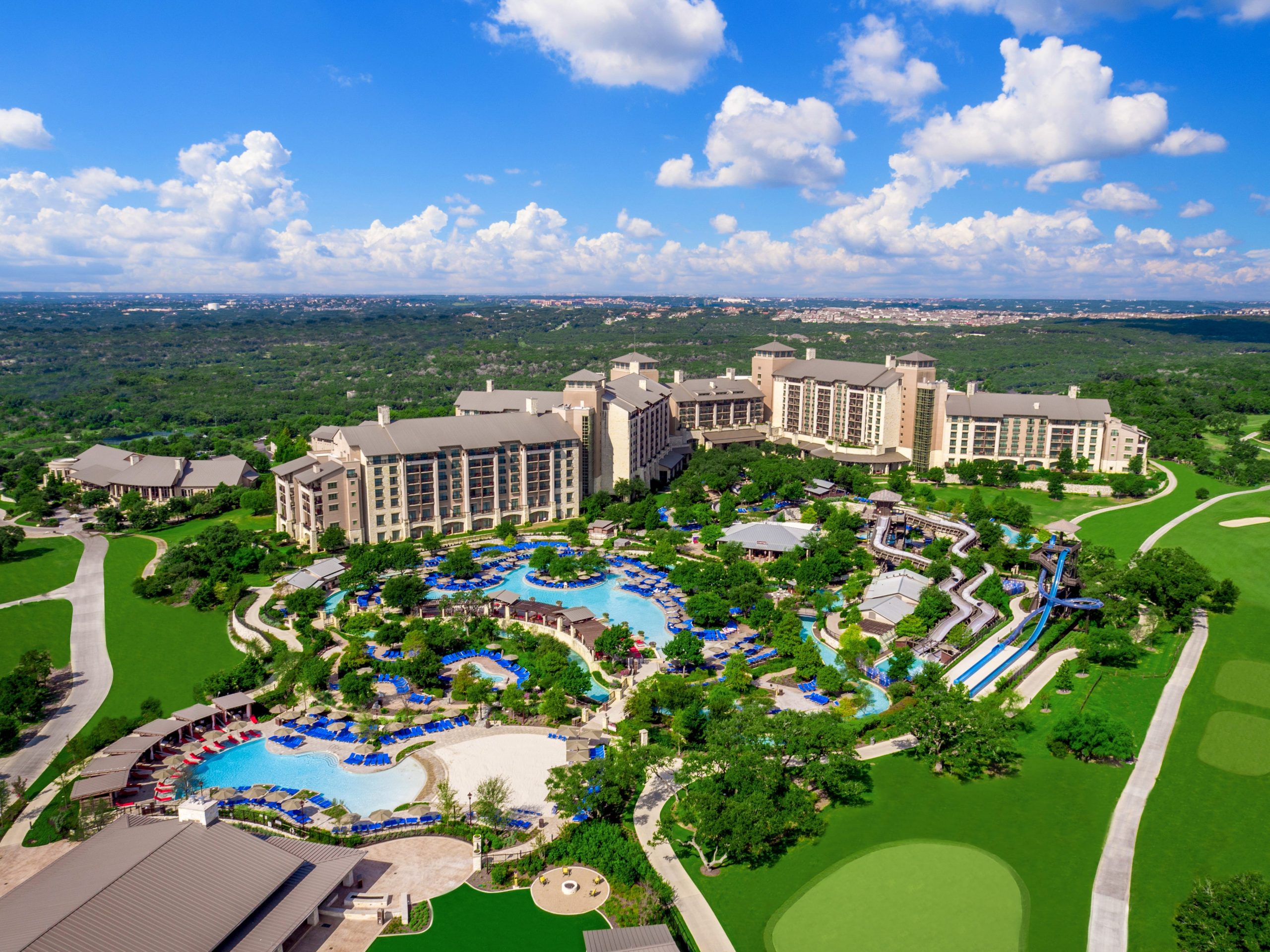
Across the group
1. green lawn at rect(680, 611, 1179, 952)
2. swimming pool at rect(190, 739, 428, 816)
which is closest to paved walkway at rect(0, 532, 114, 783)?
swimming pool at rect(190, 739, 428, 816)

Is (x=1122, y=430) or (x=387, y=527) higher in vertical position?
(x=1122, y=430)

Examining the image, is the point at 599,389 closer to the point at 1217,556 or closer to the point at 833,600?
the point at 833,600

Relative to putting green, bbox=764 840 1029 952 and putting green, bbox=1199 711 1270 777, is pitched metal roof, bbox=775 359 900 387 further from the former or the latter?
putting green, bbox=764 840 1029 952

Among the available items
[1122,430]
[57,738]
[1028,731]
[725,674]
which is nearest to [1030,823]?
[1028,731]

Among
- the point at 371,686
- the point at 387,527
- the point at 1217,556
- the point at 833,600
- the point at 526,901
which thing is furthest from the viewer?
the point at 387,527

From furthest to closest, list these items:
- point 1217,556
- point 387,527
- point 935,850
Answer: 1. point 387,527
2. point 1217,556
3. point 935,850

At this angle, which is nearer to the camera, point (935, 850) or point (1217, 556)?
point (935, 850)
